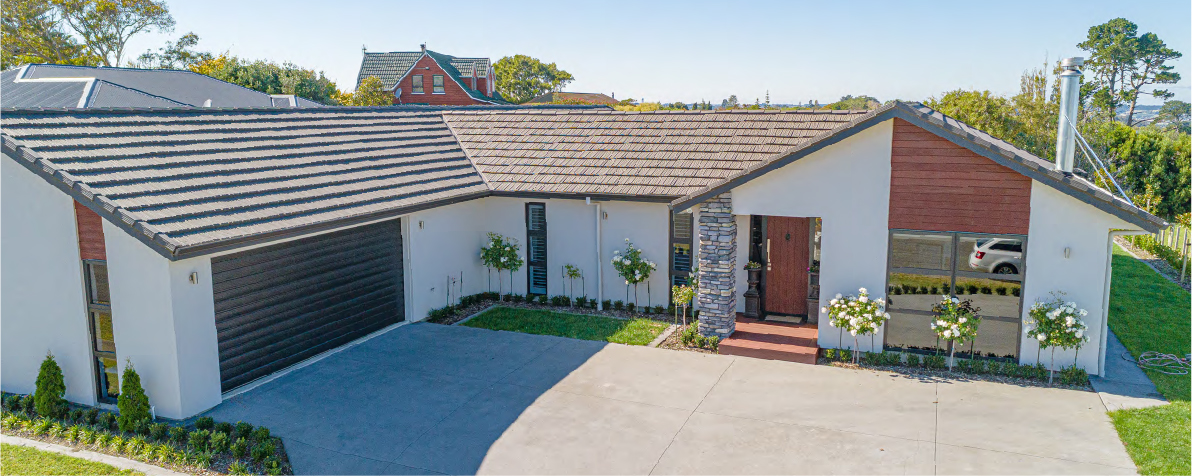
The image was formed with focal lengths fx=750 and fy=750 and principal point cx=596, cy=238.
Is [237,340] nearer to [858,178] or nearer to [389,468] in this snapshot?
[389,468]

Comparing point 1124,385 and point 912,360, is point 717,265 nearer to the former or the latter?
point 912,360

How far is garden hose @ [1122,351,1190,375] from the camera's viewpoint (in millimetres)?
10797

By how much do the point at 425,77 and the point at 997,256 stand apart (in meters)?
49.5

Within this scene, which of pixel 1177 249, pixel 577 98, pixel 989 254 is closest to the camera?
pixel 989 254

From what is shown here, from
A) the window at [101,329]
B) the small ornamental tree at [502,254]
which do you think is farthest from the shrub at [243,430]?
the small ornamental tree at [502,254]

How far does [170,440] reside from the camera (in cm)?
861

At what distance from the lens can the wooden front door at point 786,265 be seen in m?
13.2

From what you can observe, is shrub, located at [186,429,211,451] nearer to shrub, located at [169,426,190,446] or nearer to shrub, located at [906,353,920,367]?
shrub, located at [169,426,190,446]

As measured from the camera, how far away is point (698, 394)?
1009 cm

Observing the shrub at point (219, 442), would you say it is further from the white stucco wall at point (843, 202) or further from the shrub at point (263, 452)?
the white stucco wall at point (843, 202)

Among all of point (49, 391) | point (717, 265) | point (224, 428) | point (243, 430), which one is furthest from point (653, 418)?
point (49, 391)

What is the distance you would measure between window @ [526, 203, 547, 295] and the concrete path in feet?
31.0

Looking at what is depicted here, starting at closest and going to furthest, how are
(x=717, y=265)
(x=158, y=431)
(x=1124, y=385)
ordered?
(x=158, y=431), (x=1124, y=385), (x=717, y=265)

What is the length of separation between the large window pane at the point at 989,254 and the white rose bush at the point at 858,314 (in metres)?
1.25
